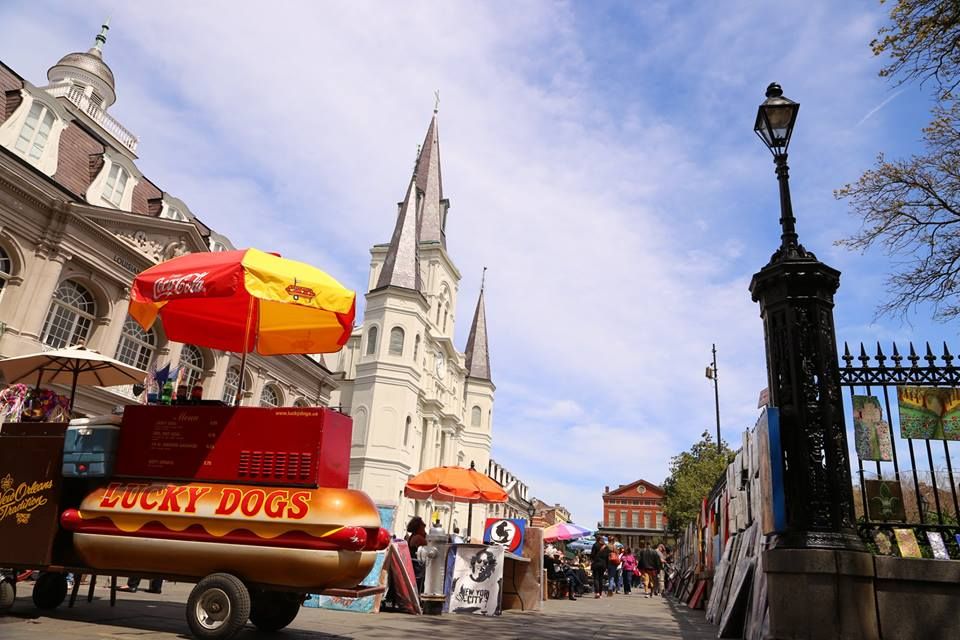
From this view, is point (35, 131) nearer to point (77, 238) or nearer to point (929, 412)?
point (77, 238)

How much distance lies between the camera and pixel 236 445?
5.41m

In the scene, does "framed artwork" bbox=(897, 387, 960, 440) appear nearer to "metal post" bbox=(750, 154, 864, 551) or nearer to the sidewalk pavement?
"metal post" bbox=(750, 154, 864, 551)

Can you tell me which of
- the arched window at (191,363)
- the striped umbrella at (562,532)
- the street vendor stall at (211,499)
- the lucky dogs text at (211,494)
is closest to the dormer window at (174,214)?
the arched window at (191,363)

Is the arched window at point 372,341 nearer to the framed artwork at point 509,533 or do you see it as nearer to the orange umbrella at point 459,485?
the orange umbrella at point 459,485

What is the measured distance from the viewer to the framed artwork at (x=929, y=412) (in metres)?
5.80

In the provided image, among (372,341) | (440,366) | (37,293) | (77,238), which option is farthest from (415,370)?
(37,293)

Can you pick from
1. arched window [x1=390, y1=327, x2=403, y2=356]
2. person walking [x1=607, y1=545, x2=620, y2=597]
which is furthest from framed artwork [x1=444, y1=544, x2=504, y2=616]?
arched window [x1=390, y1=327, x2=403, y2=356]

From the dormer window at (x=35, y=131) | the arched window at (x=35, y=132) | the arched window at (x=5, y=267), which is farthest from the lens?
the arched window at (x=35, y=132)

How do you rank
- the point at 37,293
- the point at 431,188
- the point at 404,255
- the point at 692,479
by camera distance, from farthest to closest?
the point at 431,188, the point at 404,255, the point at 692,479, the point at 37,293

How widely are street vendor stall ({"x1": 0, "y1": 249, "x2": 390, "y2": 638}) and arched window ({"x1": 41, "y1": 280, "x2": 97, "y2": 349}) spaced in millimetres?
15385

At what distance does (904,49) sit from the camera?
7543 mm

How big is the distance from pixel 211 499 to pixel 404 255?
39.1 meters

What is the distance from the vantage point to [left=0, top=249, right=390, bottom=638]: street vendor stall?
497 cm

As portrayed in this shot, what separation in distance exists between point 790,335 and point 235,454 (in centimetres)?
533
